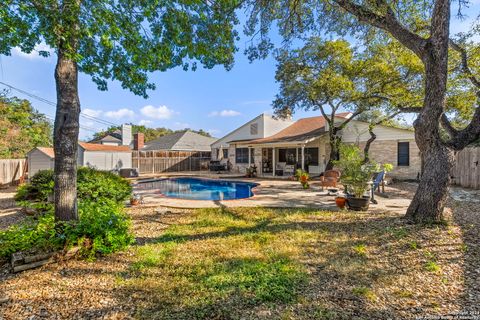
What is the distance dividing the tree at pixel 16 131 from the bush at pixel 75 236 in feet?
65.1

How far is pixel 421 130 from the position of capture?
19.3 ft

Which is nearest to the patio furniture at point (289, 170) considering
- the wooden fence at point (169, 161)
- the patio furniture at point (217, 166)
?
the patio furniture at point (217, 166)

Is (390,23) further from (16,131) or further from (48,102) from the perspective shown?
(48,102)

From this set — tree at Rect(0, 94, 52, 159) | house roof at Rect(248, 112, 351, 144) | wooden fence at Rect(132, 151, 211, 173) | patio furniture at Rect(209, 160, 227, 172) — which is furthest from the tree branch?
tree at Rect(0, 94, 52, 159)

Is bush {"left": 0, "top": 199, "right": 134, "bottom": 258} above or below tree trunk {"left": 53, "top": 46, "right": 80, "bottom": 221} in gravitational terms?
below

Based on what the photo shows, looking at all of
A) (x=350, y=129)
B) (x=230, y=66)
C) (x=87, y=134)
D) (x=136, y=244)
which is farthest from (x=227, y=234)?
(x=87, y=134)

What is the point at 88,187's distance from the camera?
6965 mm

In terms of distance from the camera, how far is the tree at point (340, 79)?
11.6 meters

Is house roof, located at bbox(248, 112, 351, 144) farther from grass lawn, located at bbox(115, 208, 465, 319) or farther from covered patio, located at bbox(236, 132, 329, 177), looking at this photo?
Answer: grass lawn, located at bbox(115, 208, 465, 319)

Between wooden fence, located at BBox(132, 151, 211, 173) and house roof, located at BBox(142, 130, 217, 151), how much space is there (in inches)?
110

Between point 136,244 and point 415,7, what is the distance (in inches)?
407

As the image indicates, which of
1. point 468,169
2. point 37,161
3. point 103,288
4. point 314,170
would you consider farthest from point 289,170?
point 103,288

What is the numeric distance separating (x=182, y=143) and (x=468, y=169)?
24963 millimetres

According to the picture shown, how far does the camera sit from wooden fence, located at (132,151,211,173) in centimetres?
2284
